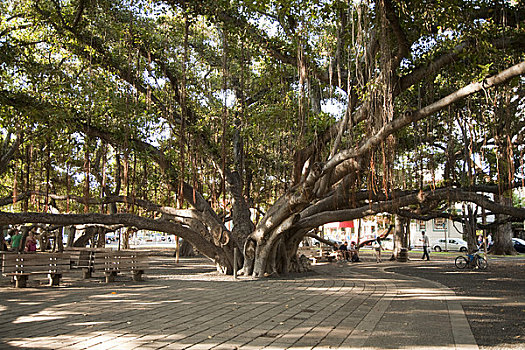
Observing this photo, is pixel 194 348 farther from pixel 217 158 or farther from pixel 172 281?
pixel 217 158

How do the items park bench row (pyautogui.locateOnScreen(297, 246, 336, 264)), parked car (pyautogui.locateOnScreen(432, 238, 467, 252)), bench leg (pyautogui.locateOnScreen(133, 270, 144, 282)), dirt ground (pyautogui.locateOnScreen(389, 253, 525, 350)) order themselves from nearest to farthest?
dirt ground (pyautogui.locateOnScreen(389, 253, 525, 350)) → bench leg (pyautogui.locateOnScreen(133, 270, 144, 282)) → park bench row (pyautogui.locateOnScreen(297, 246, 336, 264)) → parked car (pyautogui.locateOnScreen(432, 238, 467, 252))

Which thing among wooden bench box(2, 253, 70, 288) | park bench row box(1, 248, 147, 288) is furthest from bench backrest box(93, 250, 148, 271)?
wooden bench box(2, 253, 70, 288)

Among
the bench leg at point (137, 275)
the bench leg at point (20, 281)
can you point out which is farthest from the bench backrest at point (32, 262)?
the bench leg at point (137, 275)

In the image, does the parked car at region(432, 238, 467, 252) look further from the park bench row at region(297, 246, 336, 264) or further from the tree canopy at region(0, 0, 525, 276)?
the tree canopy at region(0, 0, 525, 276)

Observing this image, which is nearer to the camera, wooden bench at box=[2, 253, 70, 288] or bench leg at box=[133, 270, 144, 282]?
wooden bench at box=[2, 253, 70, 288]

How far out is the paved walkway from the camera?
5.09m

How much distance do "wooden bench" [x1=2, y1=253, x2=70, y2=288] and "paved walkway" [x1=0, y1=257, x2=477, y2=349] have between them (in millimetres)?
352

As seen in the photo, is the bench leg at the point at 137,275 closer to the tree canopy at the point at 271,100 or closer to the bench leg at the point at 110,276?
the bench leg at the point at 110,276

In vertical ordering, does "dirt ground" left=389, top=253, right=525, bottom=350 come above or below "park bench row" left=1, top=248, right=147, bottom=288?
below

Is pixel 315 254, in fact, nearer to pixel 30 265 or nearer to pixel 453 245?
pixel 30 265

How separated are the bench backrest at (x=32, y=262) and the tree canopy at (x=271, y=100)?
46.1 inches

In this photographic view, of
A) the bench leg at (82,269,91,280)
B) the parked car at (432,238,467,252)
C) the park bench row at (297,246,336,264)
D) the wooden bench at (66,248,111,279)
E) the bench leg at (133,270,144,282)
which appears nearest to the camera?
the bench leg at (133,270,144,282)

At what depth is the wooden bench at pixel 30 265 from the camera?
9.66 metres

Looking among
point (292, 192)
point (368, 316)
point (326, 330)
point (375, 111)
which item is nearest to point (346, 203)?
point (292, 192)
